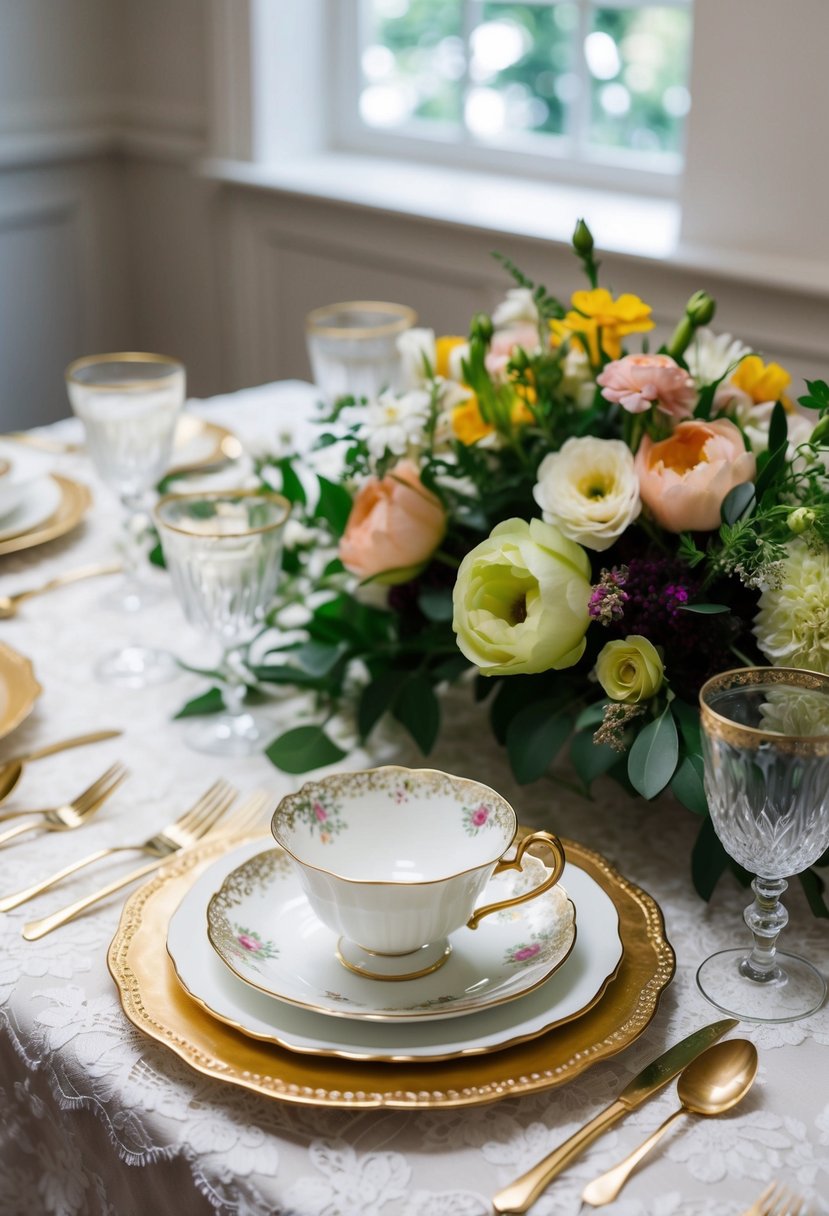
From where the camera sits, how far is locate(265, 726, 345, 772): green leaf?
928 millimetres

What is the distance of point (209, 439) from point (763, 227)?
36.7 inches

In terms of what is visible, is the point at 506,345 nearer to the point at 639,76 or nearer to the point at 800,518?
the point at 800,518

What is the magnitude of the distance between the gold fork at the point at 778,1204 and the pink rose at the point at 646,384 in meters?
0.46

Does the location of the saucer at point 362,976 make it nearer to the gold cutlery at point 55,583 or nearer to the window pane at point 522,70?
the gold cutlery at point 55,583

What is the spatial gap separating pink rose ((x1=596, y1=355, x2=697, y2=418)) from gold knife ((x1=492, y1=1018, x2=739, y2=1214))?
15.1 inches

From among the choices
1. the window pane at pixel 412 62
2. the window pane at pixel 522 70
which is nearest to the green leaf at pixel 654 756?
the window pane at pixel 522 70

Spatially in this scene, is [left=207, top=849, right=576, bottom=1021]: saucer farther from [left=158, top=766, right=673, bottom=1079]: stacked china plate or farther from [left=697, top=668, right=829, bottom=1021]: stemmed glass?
[left=697, top=668, right=829, bottom=1021]: stemmed glass

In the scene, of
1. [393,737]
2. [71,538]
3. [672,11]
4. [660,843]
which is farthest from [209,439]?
[672,11]

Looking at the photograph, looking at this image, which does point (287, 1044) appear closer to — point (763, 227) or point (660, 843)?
point (660, 843)

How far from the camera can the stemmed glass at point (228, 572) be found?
947mm

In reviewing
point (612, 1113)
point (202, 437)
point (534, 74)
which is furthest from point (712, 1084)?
point (534, 74)

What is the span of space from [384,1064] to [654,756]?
25 cm

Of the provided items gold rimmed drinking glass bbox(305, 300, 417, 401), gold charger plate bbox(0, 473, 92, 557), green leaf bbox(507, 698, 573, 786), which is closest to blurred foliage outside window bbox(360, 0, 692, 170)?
gold rimmed drinking glass bbox(305, 300, 417, 401)

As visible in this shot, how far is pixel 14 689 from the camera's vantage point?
3.37 ft
